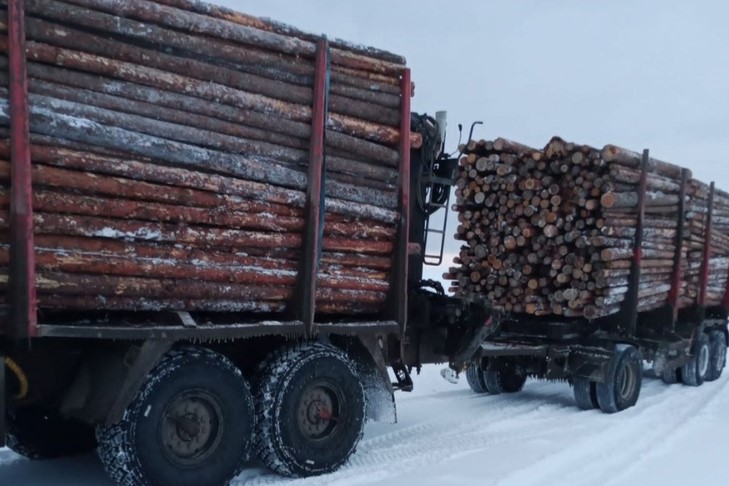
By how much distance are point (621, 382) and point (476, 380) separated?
2.01m

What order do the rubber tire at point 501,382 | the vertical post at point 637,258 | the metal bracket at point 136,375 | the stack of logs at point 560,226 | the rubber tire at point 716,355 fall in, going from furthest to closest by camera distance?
the rubber tire at point 716,355 < the rubber tire at point 501,382 < the vertical post at point 637,258 < the stack of logs at point 560,226 < the metal bracket at point 136,375

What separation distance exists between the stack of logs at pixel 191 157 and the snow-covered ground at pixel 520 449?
150 centimetres

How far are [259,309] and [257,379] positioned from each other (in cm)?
58

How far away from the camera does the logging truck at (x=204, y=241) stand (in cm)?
508

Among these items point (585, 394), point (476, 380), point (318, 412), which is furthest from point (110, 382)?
point (476, 380)

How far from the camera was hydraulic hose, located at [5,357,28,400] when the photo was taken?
16.9ft

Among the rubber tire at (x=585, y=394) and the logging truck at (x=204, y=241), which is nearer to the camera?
the logging truck at (x=204, y=241)

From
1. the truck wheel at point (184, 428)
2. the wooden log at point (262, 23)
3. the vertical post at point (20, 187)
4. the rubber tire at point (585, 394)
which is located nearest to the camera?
the vertical post at point (20, 187)

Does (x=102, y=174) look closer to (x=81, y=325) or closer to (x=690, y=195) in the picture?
(x=81, y=325)

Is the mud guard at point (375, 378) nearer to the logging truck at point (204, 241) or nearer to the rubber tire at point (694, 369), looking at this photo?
the logging truck at point (204, 241)

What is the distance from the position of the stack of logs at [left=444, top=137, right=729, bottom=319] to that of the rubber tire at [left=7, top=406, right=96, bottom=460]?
5824 mm

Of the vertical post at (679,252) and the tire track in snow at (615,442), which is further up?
the vertical post at (679,252)

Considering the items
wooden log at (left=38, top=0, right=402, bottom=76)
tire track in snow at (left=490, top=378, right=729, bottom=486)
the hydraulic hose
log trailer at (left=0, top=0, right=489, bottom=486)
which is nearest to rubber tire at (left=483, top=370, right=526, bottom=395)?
tire track in snow at (left=490, top=378, right=729, bottom=486)

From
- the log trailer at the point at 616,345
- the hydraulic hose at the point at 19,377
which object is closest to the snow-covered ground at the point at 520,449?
the log trailer at the point at 616,345
